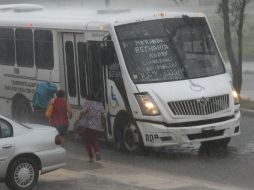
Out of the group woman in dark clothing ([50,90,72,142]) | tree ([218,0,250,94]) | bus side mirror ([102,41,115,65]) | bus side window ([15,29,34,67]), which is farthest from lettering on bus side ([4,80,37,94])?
tree ([218,0,250,94])

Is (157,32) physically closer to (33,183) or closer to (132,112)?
(132,112)

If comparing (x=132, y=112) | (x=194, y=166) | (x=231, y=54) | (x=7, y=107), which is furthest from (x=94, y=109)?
(x=231, y=54)

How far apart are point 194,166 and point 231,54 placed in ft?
33.4

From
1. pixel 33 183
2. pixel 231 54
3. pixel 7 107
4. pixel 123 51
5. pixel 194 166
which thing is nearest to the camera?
pixel 33 183

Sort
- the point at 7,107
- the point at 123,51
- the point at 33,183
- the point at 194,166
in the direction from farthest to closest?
the point at 7,107, the point at 123,51, the point at 194,166, the point at 33,183

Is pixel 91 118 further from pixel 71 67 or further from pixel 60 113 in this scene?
Result: pixel 71 67

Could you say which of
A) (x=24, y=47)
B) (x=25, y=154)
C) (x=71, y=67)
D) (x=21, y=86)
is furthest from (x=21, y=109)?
(x=25, y=154)

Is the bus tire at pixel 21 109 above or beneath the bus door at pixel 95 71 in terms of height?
beneath

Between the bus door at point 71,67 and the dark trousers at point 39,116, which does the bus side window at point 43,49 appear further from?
the dark trousers at point 39,116

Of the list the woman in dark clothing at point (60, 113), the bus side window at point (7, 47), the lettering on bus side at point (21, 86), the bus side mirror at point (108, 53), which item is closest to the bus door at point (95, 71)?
the bus side mirror at point (108, 53)

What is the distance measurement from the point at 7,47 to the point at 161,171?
7484 mm

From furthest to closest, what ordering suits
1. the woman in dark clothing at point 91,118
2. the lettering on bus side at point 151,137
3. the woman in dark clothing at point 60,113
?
the woman in dark clothing at point 60,113 < the lettering on bus side at point 151,137 < the woman in dark clothing at point 91,118

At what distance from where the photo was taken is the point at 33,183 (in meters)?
11.3

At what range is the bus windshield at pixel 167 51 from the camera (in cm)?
1452
